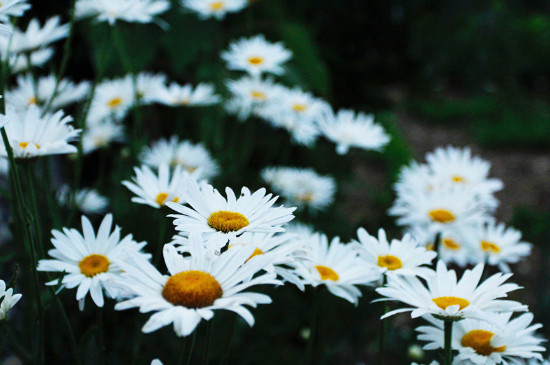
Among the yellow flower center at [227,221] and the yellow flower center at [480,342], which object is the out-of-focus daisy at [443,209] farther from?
the yellow flower center at [227,221]

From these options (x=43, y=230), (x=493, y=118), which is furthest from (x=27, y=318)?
(x=493, y=118)

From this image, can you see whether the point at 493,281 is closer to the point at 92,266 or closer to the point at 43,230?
the point at 92,266

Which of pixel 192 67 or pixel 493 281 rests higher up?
pixel 192 67

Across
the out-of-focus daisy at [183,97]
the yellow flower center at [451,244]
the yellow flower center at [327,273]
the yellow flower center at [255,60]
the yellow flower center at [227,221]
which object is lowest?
the yellow flower center at [327,273]

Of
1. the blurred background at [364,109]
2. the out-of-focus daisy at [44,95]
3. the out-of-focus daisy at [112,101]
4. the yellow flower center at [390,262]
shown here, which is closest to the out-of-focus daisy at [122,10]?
the blurred background at [364,109]

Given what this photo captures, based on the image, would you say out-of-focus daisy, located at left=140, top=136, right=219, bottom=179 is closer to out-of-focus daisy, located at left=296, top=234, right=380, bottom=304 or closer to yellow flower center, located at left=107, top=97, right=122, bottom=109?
yellow flower center, located at left=107, top=97, right=122, bottom=109
